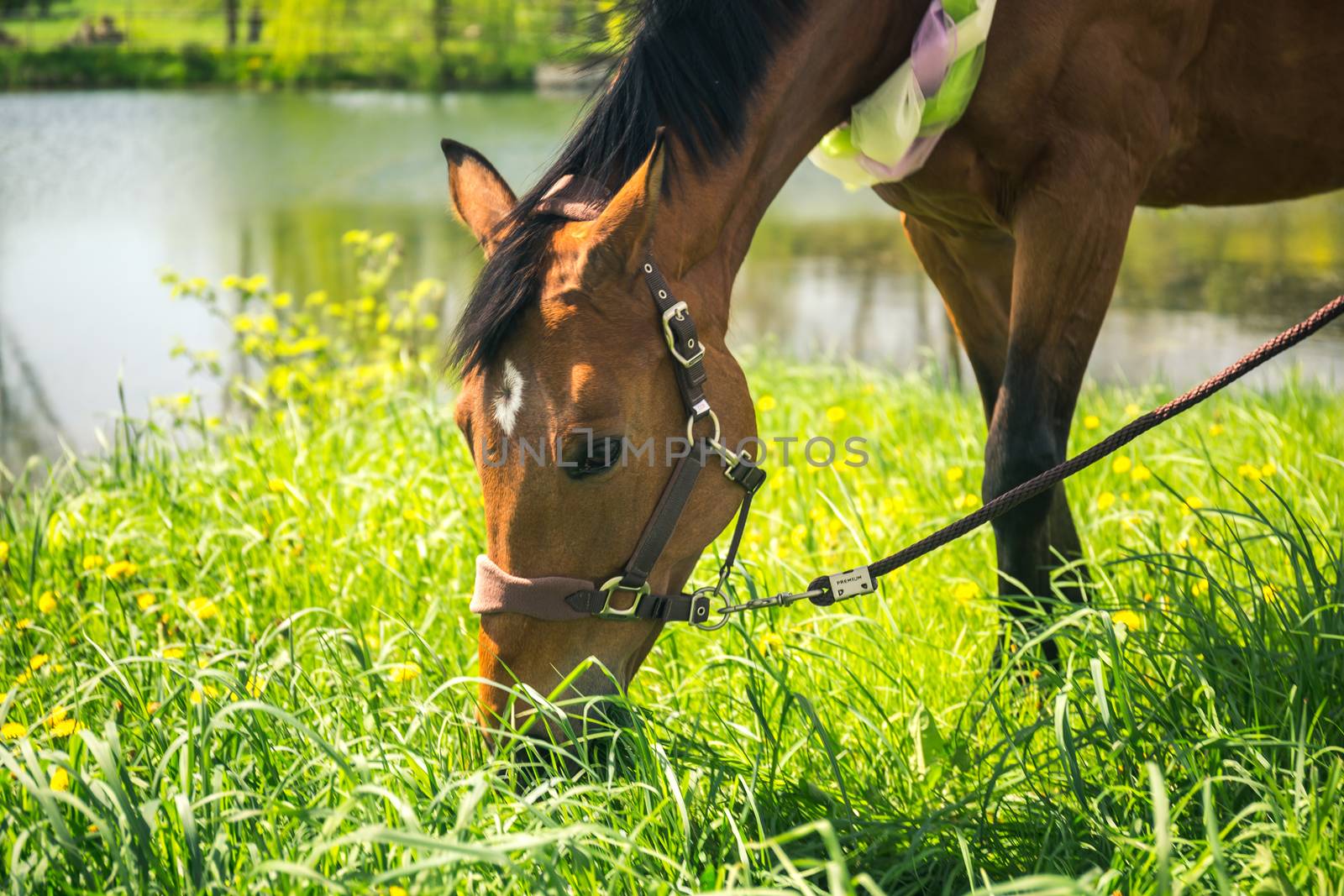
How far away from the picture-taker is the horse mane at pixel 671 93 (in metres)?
2.00

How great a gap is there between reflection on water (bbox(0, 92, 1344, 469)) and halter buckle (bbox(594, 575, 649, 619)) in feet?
11.8

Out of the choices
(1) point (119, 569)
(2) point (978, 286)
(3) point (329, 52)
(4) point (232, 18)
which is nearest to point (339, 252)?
(1) point (119, 569)

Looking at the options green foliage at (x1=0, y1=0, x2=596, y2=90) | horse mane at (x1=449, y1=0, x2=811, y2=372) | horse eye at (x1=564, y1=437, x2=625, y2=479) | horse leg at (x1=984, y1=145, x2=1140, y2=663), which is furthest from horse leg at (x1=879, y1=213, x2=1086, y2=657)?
green foliage at (x1=0, y1=0, x2=596, y2=90)

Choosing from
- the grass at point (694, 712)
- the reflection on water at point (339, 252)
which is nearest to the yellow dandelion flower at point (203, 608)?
the grass at point (694, 712)

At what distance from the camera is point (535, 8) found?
17.3 meters

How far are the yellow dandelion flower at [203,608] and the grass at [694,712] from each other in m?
0.04

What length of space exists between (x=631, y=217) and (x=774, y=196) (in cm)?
57

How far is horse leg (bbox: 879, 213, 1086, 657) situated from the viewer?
2.71 meters

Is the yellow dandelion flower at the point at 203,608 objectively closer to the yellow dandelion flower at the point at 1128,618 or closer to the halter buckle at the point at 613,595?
the halter buckle at the point at 613,595

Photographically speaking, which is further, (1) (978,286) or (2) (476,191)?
(1) (978,286)

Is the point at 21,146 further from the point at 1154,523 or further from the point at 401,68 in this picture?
the point at 1154,523

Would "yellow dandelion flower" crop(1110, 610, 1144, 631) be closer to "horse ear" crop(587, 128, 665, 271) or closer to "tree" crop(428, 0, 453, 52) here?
"horse ear" crop(587, 128, 665, 271)

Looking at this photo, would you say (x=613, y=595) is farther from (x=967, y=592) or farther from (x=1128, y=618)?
(x=1128, y=618)

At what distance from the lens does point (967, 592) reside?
2557 mm
